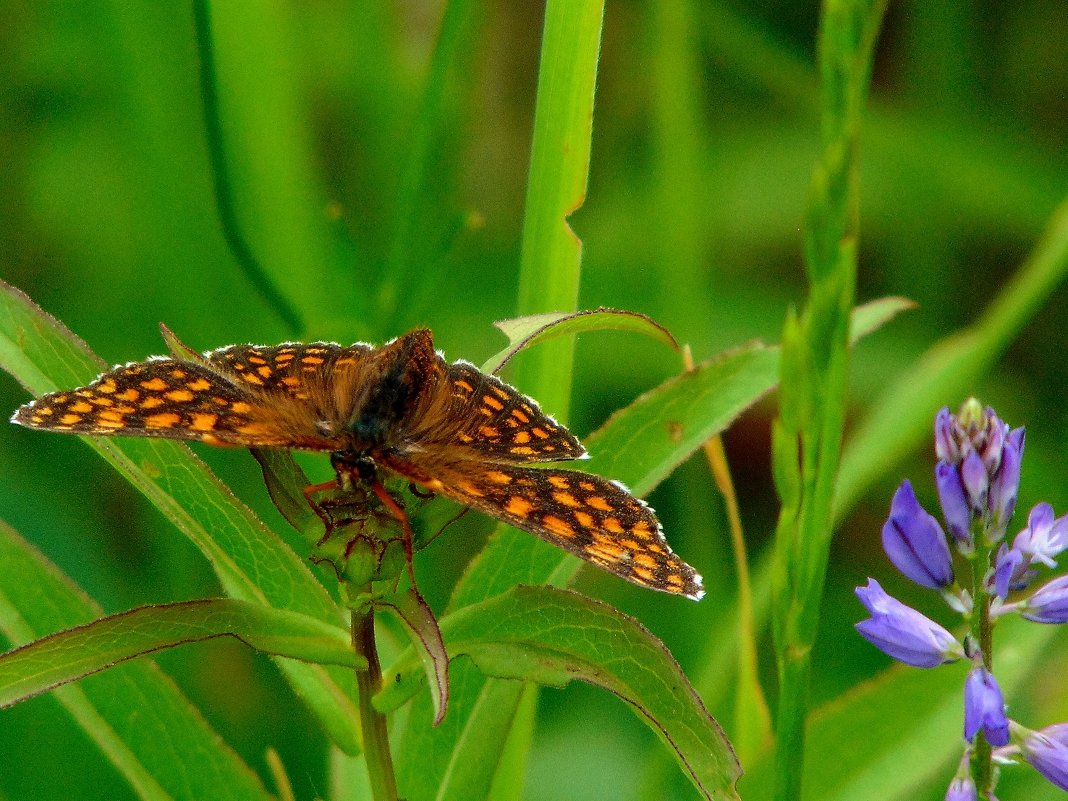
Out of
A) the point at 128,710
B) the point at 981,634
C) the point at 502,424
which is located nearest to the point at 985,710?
the point at 981,634

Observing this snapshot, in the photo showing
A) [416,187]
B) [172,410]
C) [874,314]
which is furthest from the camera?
[416,187]

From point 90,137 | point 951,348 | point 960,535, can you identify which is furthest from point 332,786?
point 90,137

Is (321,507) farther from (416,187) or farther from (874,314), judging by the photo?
(416,187)

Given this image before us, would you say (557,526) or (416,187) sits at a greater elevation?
(416,187)

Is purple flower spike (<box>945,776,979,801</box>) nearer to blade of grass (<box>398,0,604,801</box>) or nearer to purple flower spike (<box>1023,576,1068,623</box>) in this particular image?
purple flower spike (<box>1023,576,1068,623</box>)

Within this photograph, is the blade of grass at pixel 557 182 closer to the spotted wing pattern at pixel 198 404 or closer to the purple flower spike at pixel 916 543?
the spotted wing pattern at pixel 198 404

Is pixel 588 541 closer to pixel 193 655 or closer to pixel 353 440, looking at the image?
pixel 353 440

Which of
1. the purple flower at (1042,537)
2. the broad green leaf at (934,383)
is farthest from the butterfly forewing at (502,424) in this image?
the broad green leaf at (934,383)
